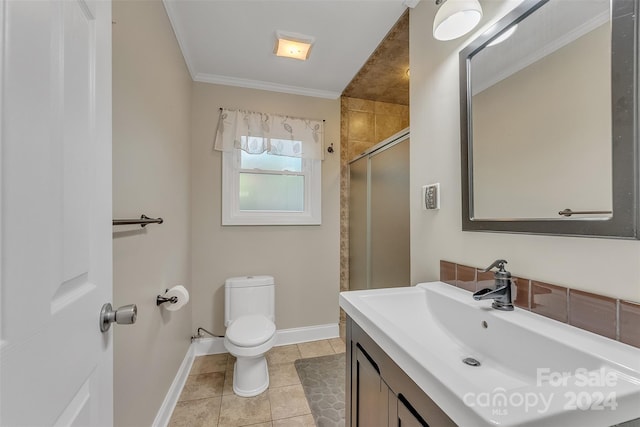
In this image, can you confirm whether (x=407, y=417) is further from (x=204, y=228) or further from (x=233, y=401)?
(x=204, y=228)

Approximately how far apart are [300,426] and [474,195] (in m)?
1.55

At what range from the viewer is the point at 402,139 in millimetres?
1689

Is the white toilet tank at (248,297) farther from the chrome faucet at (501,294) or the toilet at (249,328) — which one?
the chrome faucet at (501,294)

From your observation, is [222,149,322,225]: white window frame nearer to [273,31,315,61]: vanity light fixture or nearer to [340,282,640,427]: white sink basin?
[273,31,315,61]: vanity light fixture

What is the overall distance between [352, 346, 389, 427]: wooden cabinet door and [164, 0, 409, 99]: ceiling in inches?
72.5

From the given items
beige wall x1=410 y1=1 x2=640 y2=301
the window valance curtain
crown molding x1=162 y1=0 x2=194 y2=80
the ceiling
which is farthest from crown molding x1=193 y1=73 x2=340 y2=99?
beige wall x1=410 y1=1 x2=640 y2=301

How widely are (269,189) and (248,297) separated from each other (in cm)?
99

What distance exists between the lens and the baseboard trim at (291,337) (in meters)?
2.25

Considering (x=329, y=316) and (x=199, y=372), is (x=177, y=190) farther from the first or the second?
(x=329, y=316)

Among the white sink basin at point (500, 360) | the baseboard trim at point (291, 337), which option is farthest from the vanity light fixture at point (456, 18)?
the baseboard trim at point (291, 337)

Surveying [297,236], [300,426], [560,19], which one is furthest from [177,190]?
[560,19]
